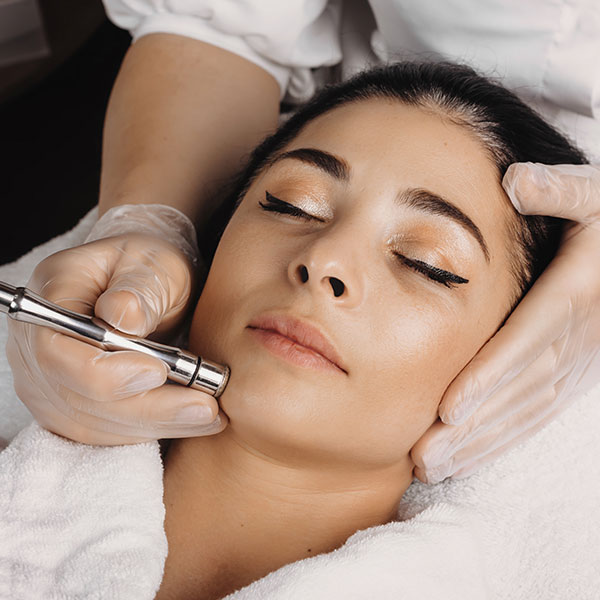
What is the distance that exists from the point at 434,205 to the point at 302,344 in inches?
10.4

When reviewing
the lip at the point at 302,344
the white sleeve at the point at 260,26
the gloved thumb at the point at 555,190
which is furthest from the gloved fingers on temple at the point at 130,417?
the white sleeve at the point at 260,26

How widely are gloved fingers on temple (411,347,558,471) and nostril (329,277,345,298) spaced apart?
10.5 inches

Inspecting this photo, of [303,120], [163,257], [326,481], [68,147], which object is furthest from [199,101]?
[68,147]

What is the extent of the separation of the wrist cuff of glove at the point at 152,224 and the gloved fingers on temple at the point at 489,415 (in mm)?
482

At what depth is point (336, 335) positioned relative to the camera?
0.95 metres

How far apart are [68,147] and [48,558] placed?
204 centimetres

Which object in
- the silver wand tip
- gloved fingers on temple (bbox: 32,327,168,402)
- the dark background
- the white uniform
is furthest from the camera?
the dark background

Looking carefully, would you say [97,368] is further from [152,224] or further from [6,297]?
[152,224]

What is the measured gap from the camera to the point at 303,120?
1253 mm

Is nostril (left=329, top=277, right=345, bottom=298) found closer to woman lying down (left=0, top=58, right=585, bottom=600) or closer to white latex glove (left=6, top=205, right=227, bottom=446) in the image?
woman lying down (left=0, top=58, right=585, bottom=600)

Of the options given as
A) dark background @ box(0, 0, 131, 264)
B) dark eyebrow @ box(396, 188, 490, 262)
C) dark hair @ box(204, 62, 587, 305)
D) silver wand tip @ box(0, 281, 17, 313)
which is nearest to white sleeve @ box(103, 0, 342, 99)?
dark hair @ box(204, 62, 587, 305)

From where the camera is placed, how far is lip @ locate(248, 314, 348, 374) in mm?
952

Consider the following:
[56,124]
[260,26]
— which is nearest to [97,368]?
[260,26]

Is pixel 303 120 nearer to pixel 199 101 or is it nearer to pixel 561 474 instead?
pixel 199 101
